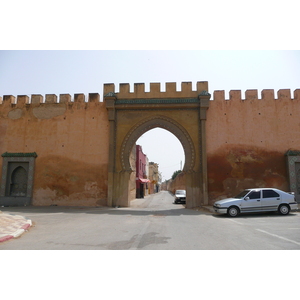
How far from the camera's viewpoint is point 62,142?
16.6 metres

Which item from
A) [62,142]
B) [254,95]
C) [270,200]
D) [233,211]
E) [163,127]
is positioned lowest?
[233,211]

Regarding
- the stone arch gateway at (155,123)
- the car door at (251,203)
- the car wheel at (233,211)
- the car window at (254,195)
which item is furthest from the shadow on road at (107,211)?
the car window at (254,195)

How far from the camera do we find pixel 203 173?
1502 centimetres

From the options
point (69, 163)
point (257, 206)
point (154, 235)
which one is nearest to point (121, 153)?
point (69, 163)

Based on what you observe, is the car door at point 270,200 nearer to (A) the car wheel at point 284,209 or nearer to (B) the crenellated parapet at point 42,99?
(A) the car wheel at point 284,209

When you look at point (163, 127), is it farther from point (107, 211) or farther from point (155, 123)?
point (107, 211)

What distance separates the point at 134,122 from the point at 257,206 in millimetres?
8799

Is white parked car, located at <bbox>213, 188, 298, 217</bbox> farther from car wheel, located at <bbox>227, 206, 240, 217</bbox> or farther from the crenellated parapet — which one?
the crenellated parapet

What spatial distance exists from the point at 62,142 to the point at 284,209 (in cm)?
1337

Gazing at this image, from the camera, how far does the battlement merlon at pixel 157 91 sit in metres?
16.0

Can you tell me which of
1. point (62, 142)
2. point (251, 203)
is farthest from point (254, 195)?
point (62, 142)

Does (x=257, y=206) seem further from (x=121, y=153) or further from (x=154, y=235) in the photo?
(x=121, y=153)

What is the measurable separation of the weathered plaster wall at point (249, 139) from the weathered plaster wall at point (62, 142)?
22.8 ft

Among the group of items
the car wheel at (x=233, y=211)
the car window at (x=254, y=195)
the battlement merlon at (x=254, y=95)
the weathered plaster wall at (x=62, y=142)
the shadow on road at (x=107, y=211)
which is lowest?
the shadow on road at (x=107, y=211)
